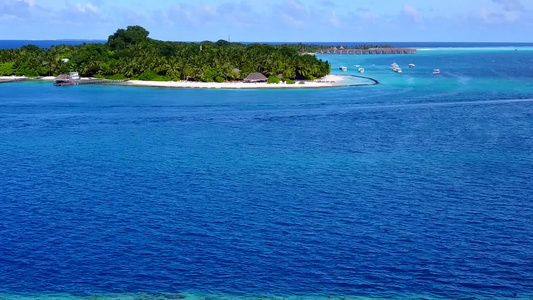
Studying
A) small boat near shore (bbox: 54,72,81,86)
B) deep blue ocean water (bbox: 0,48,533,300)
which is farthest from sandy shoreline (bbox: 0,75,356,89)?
deep blue ocean water (bbox: 0,48,533,300)

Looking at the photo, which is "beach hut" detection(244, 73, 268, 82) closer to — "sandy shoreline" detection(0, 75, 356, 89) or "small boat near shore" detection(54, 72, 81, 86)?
"sandy shoreline" detection(0, 75, 356, 89)

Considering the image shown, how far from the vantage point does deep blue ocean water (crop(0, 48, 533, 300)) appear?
33.4 metres

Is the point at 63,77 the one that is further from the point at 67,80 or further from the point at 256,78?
the point at 256,78

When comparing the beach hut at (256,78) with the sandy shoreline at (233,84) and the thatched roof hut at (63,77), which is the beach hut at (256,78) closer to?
the sandy shoreline at (233,84)

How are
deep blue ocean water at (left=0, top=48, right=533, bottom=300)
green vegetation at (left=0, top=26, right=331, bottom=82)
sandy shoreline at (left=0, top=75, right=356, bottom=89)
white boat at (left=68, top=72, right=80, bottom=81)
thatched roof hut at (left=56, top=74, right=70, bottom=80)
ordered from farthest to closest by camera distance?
green vegetation at (left=0, top=26, right=331, bottom=82) → white boat at (left=68, top=72, right=80, bottom=81) → thatched roof hut at (left=56, top=74, right=70, bottom=80) → sandy shoreline at (left=0, top=75, right=356, bottom=89) → deep blue ocean water at (left=0, top=48, right=533, bottom=300)

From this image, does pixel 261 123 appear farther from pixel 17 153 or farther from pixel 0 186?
pixel 0 186

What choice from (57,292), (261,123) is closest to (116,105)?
(261,123)

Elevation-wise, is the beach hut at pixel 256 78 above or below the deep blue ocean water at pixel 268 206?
above

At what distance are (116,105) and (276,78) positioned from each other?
45541 millimetres

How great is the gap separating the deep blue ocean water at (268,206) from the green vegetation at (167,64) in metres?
53.9

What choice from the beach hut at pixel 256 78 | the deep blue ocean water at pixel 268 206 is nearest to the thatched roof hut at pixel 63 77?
the beach hut at pixel 256 78

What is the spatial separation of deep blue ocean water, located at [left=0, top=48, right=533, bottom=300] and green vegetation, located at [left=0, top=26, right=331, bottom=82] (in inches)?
2121

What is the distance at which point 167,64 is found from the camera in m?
142

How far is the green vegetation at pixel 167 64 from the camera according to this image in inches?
5541
